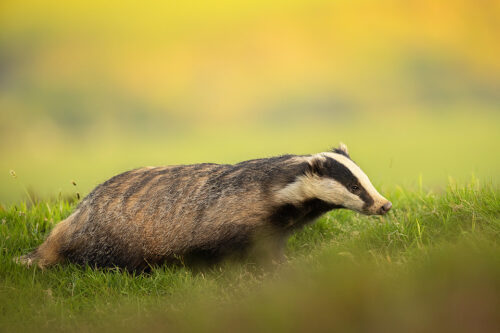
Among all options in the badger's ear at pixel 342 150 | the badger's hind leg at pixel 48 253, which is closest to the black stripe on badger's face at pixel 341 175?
the badger's ear at pixel 342 150

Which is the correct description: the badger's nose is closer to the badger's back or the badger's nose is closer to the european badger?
the european badger

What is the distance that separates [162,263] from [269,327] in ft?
8.66

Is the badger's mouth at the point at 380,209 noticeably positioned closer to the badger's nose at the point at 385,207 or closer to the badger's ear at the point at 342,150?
the badger's nose at the point at 385,207

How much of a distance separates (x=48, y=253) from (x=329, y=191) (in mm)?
2754

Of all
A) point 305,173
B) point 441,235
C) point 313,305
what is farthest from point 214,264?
point 313,305

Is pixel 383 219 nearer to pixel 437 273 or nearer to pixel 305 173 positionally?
pixel 305 173

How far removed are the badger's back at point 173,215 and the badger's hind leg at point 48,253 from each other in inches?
0.5

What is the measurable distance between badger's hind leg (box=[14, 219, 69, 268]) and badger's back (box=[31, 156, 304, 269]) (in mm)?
13

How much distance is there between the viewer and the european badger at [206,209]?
493 centimetres

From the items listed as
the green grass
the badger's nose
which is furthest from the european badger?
the green grass

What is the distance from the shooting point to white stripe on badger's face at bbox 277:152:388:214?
488 centimetres

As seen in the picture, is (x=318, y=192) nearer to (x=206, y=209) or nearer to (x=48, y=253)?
(x=206, y=209)

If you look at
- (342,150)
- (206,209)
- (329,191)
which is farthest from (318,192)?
(206,209)

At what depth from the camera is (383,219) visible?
5.39 metres
